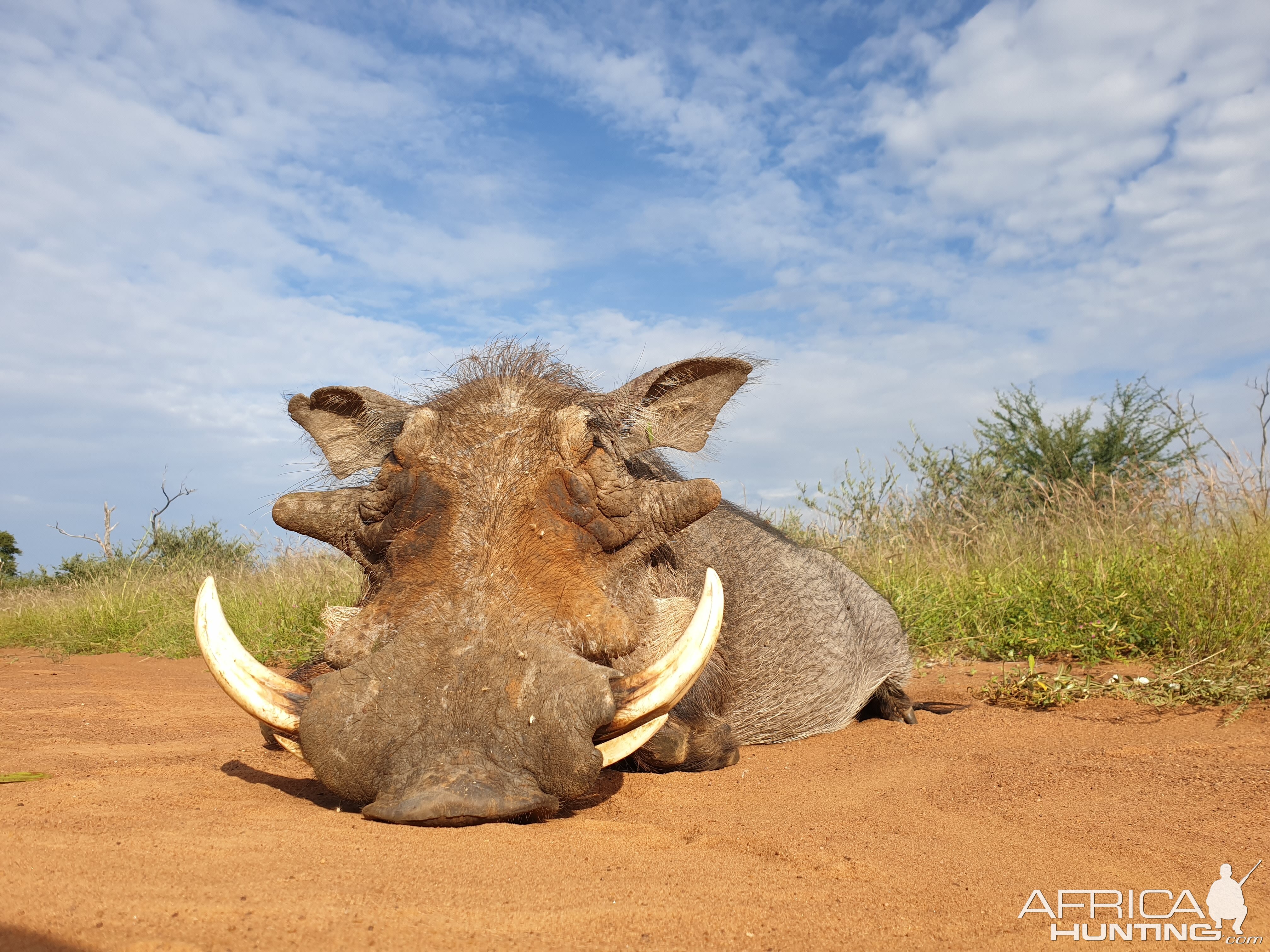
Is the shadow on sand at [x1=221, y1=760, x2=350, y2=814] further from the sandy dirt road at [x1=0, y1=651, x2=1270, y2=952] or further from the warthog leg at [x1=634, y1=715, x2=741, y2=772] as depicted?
the warthog leg at [x1=634, y1=715, x2=741, y2=772]

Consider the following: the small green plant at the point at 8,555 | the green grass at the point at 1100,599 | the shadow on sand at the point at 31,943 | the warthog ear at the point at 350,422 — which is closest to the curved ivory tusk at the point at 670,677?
the shadow on sand at the point at 31,943

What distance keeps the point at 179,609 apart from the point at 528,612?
22.9 ft

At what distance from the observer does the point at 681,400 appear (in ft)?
11.2

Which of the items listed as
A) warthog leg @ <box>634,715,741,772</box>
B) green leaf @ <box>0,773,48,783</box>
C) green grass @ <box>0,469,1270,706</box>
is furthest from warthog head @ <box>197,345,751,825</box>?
green grass @ <box>0,469,1270,706</box>

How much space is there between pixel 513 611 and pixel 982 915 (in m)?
1.24

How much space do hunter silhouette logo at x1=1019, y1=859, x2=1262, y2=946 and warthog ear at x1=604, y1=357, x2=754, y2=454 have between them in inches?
75.1

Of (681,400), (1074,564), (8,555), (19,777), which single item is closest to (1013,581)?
(1074,564)

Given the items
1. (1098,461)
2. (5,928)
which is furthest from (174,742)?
(1098,461)

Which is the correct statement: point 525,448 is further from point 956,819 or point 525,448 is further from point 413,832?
point 956,819

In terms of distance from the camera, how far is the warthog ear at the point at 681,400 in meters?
3.21

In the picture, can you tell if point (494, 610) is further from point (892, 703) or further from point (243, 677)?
point (892, 703)

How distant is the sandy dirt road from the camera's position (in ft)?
4.74

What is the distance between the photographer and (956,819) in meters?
2.39

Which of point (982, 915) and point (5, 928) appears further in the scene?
point (982, 915)
